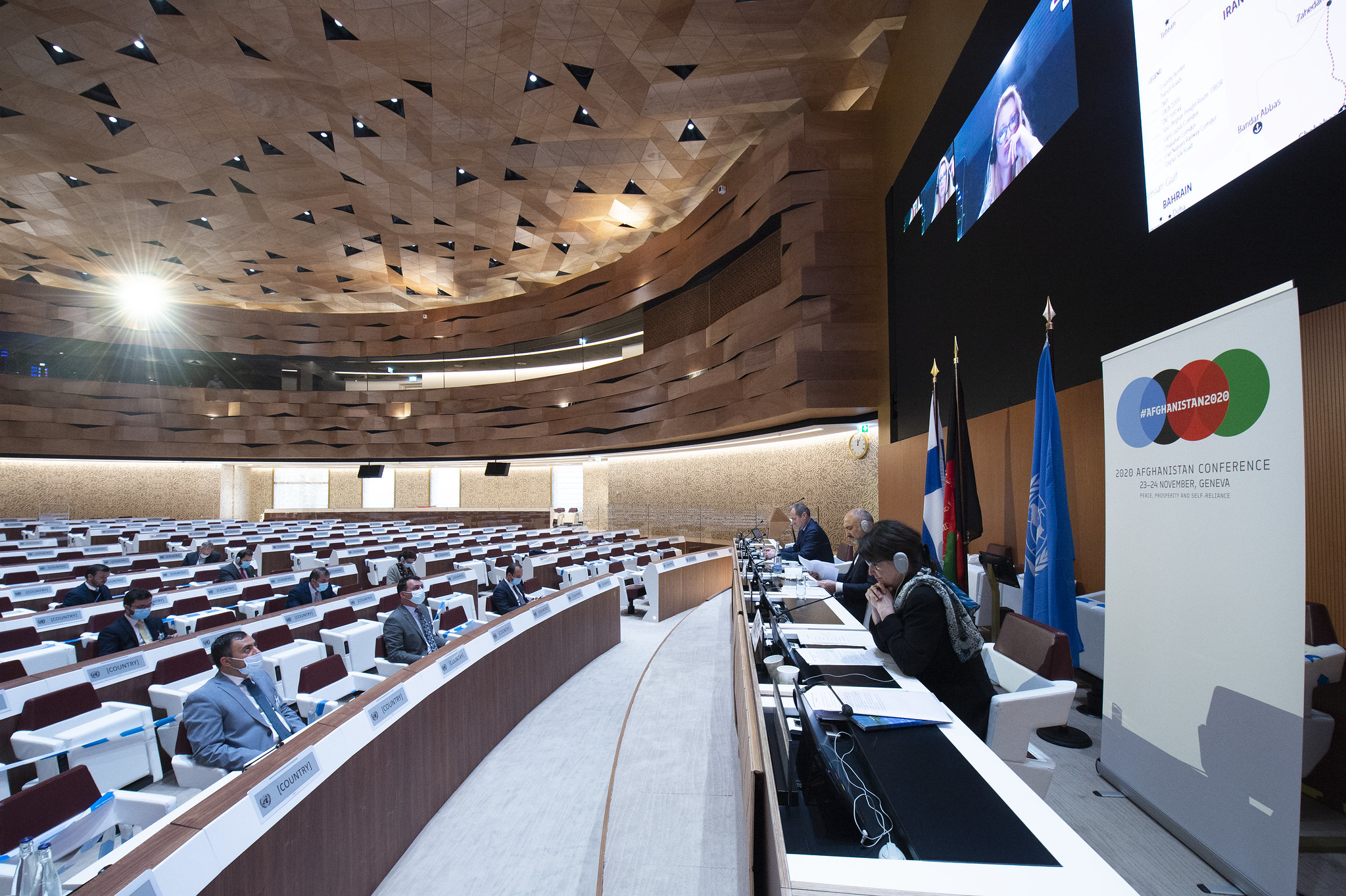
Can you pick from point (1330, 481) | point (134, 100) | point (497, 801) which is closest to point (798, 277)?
point (1330, 481)

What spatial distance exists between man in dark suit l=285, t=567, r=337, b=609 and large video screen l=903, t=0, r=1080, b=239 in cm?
746

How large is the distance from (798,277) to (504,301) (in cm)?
1279

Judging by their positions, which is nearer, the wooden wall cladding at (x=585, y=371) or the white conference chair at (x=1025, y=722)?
the white conference chair at (x=1025, y=722)

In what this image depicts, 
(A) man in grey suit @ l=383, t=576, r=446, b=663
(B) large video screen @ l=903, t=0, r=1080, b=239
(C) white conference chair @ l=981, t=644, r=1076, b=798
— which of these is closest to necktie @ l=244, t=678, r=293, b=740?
(A) man in grey suit @ l=383, t=576, r=446, b=663

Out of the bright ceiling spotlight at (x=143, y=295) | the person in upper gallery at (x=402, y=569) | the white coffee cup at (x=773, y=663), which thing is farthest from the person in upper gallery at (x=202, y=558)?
the bright ceiling spotlight at (x=143, y=295)

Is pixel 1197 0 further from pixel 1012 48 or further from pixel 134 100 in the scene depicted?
pixel 134 100

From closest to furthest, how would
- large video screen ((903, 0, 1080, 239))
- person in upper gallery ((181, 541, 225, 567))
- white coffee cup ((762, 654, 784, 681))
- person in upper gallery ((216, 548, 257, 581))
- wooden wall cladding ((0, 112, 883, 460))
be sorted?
white coffee cup ((762, 654, 784, 681))
large video screen ((903, 0, 1080, 239))
person in upper gallery ((216, 548, 257, 581))
person in upper gallery ((181, 541, 225, 567))
wooden wall cladding ((0, 112, 883, 460))

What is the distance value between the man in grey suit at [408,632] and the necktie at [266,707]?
117cm

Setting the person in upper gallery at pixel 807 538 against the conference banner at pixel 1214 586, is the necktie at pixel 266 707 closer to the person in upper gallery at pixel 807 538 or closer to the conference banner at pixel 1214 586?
the conference banner at pixel 1214 586

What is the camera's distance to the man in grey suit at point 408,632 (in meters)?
4.29

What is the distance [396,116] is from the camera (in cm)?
1077

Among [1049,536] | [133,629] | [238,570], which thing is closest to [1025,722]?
[1049,536]

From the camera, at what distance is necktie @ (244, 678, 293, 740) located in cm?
301

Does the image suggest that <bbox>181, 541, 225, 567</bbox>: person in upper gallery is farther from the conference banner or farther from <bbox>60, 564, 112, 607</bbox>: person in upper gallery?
the conference banner
